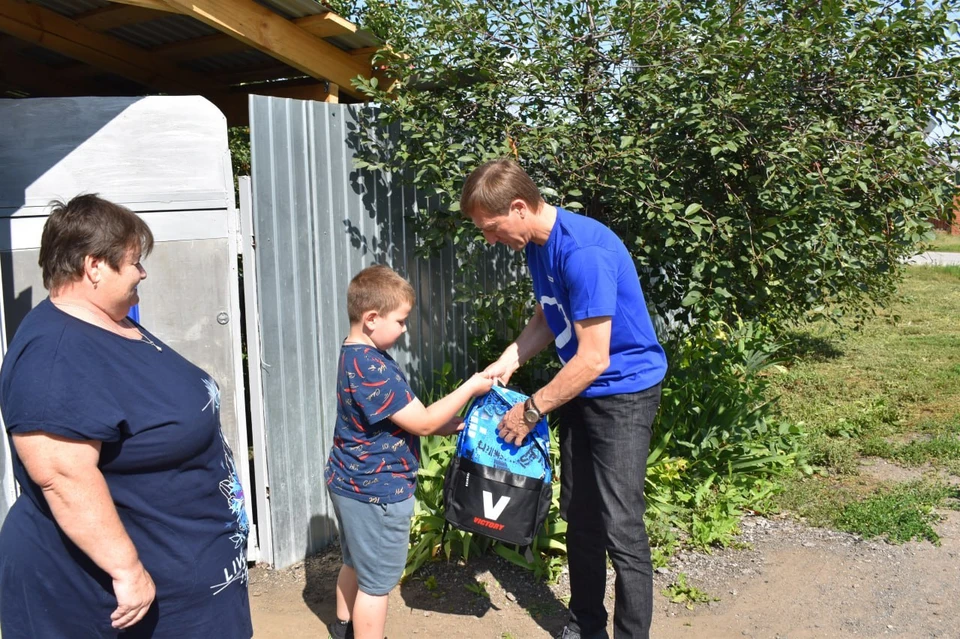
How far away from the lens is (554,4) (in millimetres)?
4207

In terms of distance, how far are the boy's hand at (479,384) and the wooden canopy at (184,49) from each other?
2047 millimetres

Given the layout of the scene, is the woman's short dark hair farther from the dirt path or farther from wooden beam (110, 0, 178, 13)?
the dirt path

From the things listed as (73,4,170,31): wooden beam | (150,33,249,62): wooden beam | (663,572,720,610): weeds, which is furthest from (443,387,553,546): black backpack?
(150,33,249,62): wooden beam

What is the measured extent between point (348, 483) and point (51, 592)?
3.53ft

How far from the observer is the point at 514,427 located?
312 centimetres

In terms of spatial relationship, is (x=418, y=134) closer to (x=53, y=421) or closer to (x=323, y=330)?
(x=323, y=330)

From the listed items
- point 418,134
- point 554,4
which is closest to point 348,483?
point 418,134

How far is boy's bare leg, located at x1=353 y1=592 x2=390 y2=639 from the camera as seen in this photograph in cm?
300

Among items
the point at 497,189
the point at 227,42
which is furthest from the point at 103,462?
the point at 227,42

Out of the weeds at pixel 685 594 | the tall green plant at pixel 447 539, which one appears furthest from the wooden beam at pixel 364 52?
the weeds at pixel 685 594

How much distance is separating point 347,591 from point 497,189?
1685 mm

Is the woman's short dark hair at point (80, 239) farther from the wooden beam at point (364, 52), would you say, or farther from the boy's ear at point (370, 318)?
the wooden beam at point (364, 52)

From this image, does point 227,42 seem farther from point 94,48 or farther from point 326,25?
point 326,25

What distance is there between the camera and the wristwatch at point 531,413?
10.0 feet
